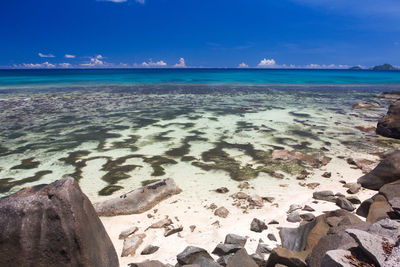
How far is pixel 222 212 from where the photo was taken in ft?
19.3

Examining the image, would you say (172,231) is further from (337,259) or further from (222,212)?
(337,259)

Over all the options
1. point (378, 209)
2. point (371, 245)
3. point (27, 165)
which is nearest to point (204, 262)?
point (371, 245)

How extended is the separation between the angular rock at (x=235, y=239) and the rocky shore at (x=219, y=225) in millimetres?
18

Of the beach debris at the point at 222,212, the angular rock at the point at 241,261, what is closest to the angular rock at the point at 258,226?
the beach debris at the point at 222,212

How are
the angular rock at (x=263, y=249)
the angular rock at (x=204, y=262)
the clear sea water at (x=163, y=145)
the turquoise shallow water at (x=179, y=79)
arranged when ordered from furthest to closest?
the turquoise shallow water at (x=179, y=79) < the clear sea water at (x=163, y=145) < the angular rock at (x=263, y=249) < the angular rock at (x=204, y=262)

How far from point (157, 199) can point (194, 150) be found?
413 centimetres

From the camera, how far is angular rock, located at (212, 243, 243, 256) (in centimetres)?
432

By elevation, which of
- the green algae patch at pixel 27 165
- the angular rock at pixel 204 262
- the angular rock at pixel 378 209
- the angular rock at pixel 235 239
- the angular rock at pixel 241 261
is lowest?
the green algae patch at pixel 27 165

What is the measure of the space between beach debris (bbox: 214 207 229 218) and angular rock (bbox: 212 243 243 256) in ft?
4.49

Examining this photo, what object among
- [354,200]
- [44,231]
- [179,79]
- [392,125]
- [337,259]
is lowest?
[354,200]

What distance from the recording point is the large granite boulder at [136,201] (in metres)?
5.96

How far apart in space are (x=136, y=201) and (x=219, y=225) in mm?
2107

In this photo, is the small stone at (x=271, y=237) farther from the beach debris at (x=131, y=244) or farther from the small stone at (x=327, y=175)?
the small stone at (x=327, y=175)

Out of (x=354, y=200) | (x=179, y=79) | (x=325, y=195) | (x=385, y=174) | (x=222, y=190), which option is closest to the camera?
(x=354, y=200)
